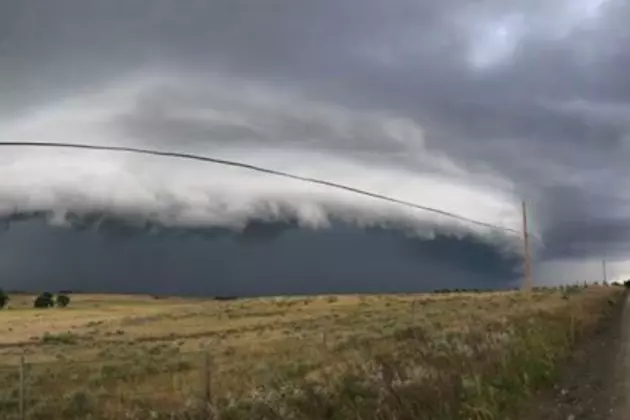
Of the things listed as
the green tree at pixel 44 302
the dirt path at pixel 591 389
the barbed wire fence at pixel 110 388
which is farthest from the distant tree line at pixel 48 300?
the dirt path at pixel 591 389

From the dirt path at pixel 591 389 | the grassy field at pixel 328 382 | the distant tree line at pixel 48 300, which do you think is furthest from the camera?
the distant tree line at pixel 48 300

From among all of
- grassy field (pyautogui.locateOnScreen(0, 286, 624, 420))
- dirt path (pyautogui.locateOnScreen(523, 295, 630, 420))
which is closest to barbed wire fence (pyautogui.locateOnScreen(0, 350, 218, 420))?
grassy field (pyautogui.locateOnScreen(0, 286, 624, 420))

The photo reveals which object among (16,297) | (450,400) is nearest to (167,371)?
(450,400)

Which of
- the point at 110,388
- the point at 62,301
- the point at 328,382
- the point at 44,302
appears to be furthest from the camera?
the point at 62,301

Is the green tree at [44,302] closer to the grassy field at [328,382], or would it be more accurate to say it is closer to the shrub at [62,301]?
the shrub at [62,301]

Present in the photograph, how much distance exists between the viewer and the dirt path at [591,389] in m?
12.8

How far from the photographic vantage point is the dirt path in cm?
1275

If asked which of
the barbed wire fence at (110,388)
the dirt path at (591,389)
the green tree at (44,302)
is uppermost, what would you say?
the green tree at (44,302)

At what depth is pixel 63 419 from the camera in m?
17.7

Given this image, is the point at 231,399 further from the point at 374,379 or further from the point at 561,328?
the point at 561,328

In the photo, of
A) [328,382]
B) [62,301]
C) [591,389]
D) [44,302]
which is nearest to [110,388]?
[328,382]

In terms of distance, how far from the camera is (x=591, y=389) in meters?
15.2

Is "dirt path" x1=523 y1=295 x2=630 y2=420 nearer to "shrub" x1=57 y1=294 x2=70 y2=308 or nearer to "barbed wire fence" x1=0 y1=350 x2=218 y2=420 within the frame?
"barbed wire fence" x1=0 y1=350 x2=218 y2=420

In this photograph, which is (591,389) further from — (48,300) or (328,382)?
(48,300)
